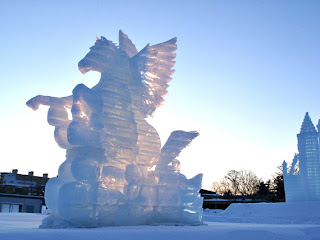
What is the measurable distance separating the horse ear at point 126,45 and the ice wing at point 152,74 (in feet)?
2.17

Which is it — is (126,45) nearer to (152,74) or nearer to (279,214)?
(152,74)

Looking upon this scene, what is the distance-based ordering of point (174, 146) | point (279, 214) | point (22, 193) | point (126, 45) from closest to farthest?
point (174, 146)
point (126, 45)
point (279, 214)
point (22, 193)

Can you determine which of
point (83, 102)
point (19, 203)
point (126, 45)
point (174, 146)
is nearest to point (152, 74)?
point (126, 45)

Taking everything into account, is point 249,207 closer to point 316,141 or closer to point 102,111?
point 316,141

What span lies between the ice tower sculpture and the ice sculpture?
413 inches

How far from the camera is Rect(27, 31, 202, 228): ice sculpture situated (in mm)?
8445

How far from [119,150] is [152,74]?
273 centimetres

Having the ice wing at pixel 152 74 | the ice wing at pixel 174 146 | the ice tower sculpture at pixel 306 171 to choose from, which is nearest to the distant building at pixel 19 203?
the ice wing at pixel 152 74

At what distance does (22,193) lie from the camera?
124 ft

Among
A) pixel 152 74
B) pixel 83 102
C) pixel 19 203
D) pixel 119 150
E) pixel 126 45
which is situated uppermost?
pixel 126 45

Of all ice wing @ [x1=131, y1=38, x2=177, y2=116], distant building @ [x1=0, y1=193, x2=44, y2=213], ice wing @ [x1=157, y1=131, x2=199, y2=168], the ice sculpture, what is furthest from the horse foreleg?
distant building @ [x1=0, y1=193, x2=44, y2=213]

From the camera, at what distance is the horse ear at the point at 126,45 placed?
11.0 m

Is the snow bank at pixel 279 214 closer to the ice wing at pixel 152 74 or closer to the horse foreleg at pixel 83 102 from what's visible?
the ice wing at pixel 152 74

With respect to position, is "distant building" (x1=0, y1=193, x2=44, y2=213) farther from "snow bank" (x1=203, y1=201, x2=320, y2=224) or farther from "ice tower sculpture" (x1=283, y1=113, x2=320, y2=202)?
"ice tower sculpture" (x1=283, y1=113, x2=320, y2=202)
